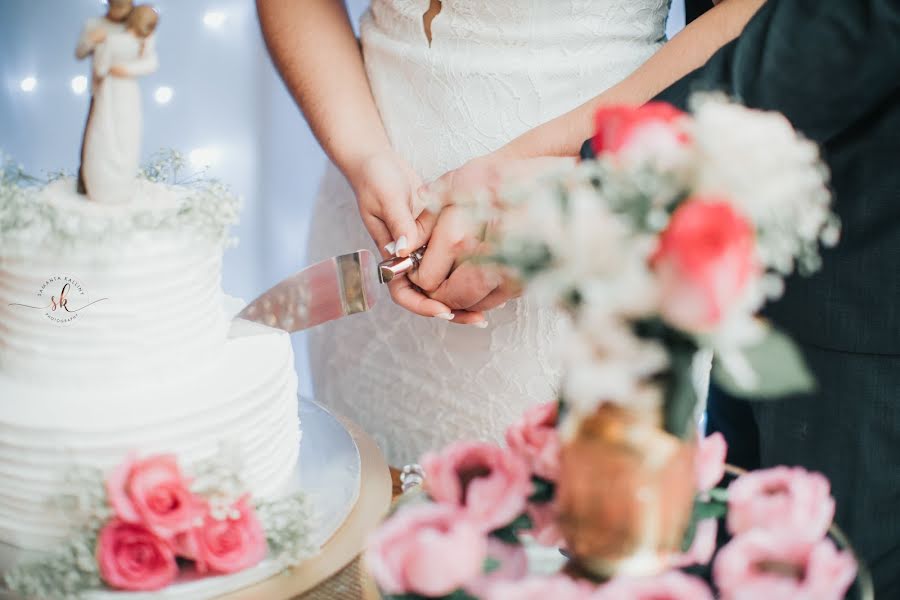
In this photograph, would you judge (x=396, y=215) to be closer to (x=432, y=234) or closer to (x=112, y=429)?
(x=432, y=234)

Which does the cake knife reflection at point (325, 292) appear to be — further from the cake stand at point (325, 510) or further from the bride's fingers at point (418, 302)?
the cake stand at point (325, 510)

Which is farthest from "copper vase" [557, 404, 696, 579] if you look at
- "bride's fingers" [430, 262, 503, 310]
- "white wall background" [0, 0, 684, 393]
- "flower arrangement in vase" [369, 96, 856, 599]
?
"white wall background" [0, 0, 684, 393]

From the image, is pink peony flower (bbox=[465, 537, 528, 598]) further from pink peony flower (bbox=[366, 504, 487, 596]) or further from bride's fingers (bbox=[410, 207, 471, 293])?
bride's fingers (bbox=[410, 207, 471, 293])

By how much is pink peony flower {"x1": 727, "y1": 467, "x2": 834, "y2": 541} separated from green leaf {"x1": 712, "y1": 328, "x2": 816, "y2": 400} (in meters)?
0.18

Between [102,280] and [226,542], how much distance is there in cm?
32

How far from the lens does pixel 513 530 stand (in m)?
0.69

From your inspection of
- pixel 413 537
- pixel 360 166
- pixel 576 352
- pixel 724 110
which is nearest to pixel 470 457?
pixel 413 537

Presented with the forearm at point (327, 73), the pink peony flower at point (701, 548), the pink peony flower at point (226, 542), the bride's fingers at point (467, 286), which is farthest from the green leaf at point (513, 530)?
the forearm at point (327, 73)

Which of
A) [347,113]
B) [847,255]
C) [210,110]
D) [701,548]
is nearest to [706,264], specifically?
[701,548]

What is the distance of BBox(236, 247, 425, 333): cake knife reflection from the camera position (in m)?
1.24

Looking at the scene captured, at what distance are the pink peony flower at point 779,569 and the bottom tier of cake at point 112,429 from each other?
59 cm

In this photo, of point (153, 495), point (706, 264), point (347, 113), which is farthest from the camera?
point (347, 113)

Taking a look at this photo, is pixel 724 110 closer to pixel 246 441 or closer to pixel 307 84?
pixel 246 441

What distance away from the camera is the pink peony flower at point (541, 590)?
0.57 meters
